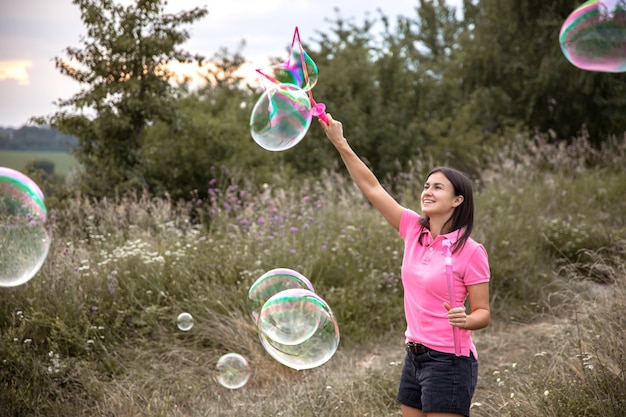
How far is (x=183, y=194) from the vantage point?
11.1m

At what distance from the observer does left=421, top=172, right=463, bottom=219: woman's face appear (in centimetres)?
286

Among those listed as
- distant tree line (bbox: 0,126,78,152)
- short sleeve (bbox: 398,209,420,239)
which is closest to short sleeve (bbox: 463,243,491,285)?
short sleeve (bbox: 398,209,420,239)

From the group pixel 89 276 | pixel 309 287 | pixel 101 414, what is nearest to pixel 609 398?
pixel 309 287

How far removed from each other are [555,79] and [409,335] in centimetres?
1195

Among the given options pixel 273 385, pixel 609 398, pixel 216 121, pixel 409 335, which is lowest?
pixel 273 385

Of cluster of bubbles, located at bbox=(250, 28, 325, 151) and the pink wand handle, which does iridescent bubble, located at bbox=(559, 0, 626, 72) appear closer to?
cluster of bubbles, located at bbox=(250, 28, 325, 151)

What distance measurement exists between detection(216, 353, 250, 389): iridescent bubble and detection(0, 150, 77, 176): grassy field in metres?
7.37

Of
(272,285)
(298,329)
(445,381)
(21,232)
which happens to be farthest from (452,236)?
(21,232)

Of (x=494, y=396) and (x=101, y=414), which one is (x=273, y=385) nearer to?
(x=101, y=414)

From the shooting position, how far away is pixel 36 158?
11.8 m

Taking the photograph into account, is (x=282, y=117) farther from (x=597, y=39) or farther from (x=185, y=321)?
(x=597, y=39)

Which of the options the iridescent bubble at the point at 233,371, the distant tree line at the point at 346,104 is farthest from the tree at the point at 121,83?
the iridescent bubble at the point at 233,371

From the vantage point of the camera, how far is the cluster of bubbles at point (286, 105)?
3.62m

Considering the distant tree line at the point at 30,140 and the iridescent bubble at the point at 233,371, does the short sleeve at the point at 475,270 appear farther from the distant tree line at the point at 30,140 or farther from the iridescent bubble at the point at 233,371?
the distant tree line at the point at 30,140
